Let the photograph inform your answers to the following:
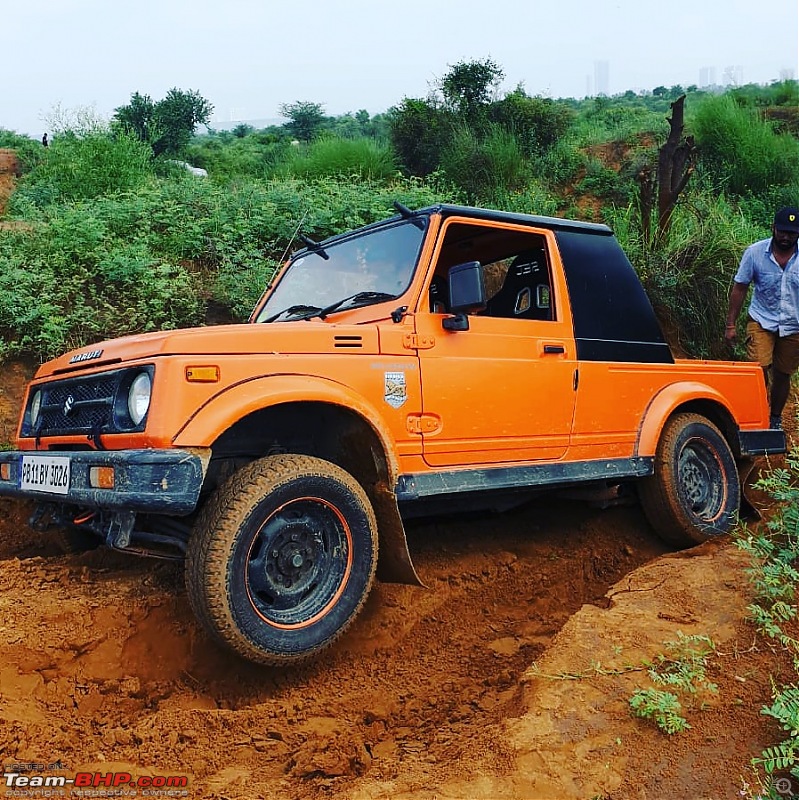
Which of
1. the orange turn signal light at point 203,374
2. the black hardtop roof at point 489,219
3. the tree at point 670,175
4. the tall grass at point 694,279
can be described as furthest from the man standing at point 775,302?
the orange turn signal light at point 203,374

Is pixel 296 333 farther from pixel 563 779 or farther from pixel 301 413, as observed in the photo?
pixel 563 779

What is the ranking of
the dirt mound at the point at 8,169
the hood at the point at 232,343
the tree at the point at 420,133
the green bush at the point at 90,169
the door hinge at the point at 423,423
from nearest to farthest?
1. the hood at the point at 232,343
2. the door hinge at the point at 423,423
3. the green bush at the point at 90,169
4. the tree at the point at 420,133
5. the dirt mound at the point at 8,169

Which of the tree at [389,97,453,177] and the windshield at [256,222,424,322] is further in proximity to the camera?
the tree at [389,97,453,177]

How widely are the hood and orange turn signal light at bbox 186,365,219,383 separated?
0.06 m

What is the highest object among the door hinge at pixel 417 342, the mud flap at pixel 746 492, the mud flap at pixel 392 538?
the door hinge at pixel 417 342

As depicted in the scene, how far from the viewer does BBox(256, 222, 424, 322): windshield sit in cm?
378

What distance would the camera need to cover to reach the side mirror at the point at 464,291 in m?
3.49

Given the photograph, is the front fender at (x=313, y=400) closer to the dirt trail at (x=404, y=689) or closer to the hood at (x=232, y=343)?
the hood at (x=232, y=343)

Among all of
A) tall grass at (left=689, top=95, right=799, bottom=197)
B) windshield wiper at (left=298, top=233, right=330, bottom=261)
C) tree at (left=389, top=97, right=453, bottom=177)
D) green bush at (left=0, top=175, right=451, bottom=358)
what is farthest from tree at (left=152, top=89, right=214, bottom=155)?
windshield wiper at (left=298, top=233, right=330, bottom=261)

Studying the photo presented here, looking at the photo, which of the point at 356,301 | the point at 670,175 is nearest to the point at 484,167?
the point at 670,175

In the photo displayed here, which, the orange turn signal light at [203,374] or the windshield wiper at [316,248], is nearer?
the orange turn signal light at [203,374]

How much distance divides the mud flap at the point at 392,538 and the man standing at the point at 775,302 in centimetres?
351

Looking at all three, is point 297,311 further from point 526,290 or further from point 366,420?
point 526,290

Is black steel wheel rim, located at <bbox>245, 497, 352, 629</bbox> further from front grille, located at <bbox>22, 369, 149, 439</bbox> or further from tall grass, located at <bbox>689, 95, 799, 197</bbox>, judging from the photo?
tall grass, located at <bbox>689, 95, 799, 197</bbox>
